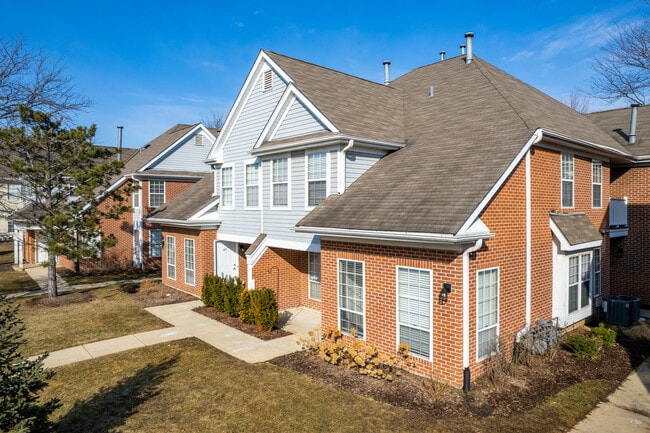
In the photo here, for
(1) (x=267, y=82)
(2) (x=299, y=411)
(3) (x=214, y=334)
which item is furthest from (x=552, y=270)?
(1) (x=267, y=82)

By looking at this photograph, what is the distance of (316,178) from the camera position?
12.8 metres

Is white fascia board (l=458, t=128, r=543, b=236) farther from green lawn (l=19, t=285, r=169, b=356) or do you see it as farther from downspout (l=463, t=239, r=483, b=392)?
green lawn (l=19, t=285, r=169, b=356)

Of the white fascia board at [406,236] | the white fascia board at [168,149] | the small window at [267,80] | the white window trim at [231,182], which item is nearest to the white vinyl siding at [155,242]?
the white fascia board at [168,149]

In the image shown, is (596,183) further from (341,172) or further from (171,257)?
(171,257)

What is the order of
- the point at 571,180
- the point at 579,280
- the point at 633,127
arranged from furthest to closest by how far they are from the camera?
the point at 633,127 → the point at 579,280 → the point at 571,180

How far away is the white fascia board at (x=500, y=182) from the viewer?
316 inches

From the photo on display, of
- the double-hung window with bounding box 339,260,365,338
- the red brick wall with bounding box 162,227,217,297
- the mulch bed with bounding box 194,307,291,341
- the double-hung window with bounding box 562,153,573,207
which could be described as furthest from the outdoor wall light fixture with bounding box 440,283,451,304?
the red brick wall with bounding box 162,227,217,297

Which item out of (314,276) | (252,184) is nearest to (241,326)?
(314,276)

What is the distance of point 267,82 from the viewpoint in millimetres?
15445

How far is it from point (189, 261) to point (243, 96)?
754 cm

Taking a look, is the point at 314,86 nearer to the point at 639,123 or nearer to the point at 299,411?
the point at 299,411

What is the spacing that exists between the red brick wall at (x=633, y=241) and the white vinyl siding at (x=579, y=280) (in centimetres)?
403

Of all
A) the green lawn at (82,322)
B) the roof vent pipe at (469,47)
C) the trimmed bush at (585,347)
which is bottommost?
the green lawn at (82,322)

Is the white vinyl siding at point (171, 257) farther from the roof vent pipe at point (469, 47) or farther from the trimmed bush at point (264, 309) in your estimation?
the roof vent pipe at point (469, 47)
